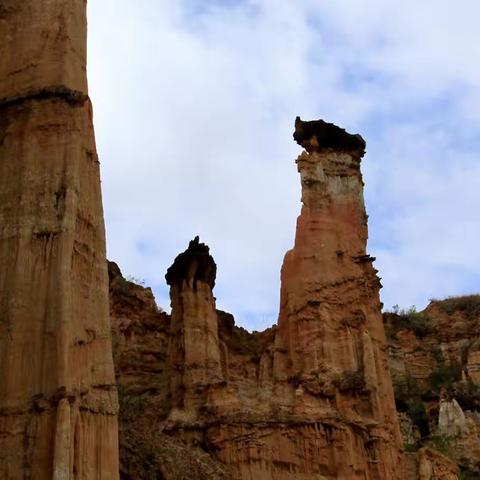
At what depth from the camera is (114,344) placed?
30.2 m

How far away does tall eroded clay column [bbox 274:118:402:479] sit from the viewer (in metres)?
25.5

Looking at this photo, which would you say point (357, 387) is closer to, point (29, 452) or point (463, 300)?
point (29, 452)

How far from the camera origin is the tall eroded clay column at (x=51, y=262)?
14172mm

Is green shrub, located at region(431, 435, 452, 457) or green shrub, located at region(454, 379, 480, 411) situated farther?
green shrub, located at region(454, 379, 480, 411)

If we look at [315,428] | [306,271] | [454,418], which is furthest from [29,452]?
[454,418]

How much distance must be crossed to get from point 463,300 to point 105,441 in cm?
4710

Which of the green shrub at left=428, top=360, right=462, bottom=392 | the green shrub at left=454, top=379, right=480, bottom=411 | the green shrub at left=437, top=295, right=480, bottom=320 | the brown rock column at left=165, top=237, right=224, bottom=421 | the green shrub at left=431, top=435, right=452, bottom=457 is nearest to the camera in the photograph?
the brown rock column at left=165, top=237, right=224, bottom=421

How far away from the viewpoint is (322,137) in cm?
3083

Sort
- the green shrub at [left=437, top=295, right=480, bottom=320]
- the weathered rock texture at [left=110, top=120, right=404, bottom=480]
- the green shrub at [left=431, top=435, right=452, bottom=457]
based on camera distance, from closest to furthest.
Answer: the weathered rock texture at [left=110, top=120, right=404, bottom=480], the green shrub at [left=431, top=435, right=452, bottom=457], the green shrub at [left=437, top=295, right=480, bottom=320]

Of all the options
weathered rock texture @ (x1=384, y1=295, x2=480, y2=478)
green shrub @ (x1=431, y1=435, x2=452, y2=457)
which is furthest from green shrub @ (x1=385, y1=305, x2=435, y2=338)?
green shrub @ (x1=431, y1=435, x2=452, y2=457)

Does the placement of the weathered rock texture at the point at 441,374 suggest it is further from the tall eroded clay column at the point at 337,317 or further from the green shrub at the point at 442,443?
the tall eroded clay column at the point at 337,317

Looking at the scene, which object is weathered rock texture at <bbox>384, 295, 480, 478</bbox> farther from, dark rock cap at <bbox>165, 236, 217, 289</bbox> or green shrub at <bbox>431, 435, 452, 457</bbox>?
dark rock cap at <bbox>165, 236, 217, 289</bbox>

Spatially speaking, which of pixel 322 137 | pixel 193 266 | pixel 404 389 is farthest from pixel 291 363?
pixel 404 389

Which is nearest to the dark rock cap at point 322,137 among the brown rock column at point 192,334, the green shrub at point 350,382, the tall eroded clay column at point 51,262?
the brown rock column at point 192,334
